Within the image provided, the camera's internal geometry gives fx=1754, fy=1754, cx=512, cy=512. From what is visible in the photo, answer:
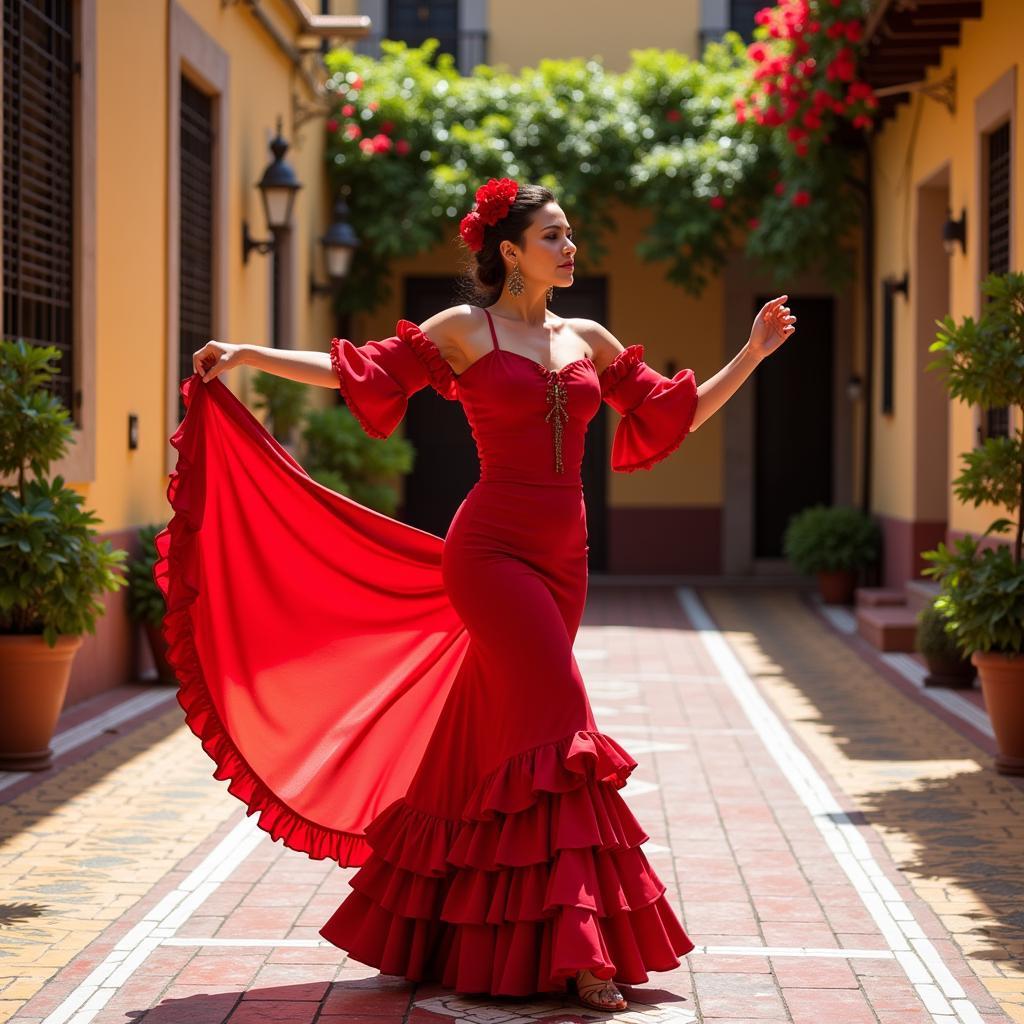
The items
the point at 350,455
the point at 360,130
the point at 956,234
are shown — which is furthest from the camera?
Result: the point at 360,130

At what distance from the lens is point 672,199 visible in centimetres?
1734

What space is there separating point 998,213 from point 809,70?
3352 millimetres

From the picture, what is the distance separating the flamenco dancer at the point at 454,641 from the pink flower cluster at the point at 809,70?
9350 mm

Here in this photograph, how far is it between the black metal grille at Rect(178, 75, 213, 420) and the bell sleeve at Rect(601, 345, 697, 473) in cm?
714

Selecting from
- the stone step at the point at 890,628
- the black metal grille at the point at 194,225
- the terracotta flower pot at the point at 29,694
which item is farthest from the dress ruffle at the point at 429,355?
the stone step at the point at 890,628

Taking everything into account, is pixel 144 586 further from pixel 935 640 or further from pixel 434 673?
pixel 434 673

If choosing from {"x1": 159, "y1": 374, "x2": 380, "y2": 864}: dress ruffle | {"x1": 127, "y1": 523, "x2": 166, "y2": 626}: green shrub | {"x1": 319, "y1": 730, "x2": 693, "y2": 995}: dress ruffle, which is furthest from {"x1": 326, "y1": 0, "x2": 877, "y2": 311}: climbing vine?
{"x1": 319, "y1": 730, "x2": 693, "y2": 995}: dress ruffle

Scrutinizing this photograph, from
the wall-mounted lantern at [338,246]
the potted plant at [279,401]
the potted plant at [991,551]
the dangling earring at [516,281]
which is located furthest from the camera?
the wall-mounted lantern at [338,246]

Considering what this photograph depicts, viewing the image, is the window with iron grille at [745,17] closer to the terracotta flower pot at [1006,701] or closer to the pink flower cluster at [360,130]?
the pink flower cluster at [360,130]

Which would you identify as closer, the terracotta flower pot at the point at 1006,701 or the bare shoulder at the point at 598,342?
the bare shoulder at the point at 598,342

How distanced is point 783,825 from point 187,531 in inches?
122

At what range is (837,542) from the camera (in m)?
16.0

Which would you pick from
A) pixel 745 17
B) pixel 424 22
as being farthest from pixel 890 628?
pixel 424 22

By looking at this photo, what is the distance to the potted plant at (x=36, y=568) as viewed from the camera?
7449 mm
